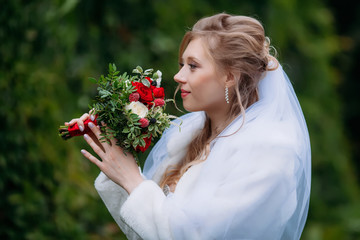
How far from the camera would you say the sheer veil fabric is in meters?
1.98

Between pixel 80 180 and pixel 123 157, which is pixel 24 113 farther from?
pixel 123 157

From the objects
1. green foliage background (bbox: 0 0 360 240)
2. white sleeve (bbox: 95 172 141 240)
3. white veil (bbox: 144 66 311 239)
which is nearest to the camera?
white veil (bbox: 144 66 311 239)

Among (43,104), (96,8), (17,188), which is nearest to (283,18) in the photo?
(96,8)

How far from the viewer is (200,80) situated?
7.31 ft

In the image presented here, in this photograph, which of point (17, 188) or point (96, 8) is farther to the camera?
point (96, 8)

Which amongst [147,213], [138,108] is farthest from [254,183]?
[138,108]

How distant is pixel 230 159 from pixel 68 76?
7.41 feet

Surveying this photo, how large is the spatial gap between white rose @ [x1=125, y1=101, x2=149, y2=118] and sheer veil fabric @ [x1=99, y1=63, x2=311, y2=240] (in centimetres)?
37

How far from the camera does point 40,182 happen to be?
354 cm

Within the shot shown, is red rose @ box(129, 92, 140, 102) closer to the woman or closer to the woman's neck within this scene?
the woman

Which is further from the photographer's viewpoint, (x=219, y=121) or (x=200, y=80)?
(x=219, y=121)

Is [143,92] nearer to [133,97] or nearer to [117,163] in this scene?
[133,97]

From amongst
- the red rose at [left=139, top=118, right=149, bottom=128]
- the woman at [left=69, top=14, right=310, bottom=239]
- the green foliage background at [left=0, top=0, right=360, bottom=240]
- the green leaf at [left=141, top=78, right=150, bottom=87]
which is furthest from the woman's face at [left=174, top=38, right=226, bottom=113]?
the green foliage background at [left=0, top=0, right=360, bottom=240]

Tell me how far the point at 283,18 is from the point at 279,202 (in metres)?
3.60
